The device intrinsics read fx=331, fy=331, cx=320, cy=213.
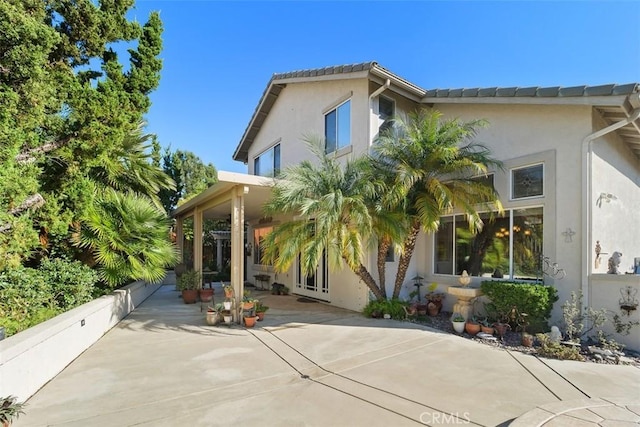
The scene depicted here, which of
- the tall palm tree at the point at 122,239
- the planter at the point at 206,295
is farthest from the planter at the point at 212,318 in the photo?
the planter at the point at 206,295

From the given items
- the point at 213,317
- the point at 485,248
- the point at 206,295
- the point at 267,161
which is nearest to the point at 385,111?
the point at 485,248

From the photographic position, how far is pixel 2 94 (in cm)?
523

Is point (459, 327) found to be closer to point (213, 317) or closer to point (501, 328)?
point (501, 328)

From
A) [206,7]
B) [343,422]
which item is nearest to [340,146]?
[206,7]

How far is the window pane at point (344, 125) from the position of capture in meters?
10.9

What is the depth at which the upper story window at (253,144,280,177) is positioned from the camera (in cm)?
1532

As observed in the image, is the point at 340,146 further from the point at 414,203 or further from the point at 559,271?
the point at 559,271

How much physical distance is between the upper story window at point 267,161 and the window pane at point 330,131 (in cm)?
336

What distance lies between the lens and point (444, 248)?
33.4 feet

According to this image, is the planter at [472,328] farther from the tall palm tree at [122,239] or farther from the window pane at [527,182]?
the tall palm tree at [122,239]

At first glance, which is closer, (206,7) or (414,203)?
(414,203)

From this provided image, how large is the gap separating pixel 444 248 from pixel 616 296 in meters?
4.09

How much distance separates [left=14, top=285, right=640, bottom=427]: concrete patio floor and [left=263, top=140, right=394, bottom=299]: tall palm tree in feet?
6.15

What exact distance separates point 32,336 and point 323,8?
37.0 ft
